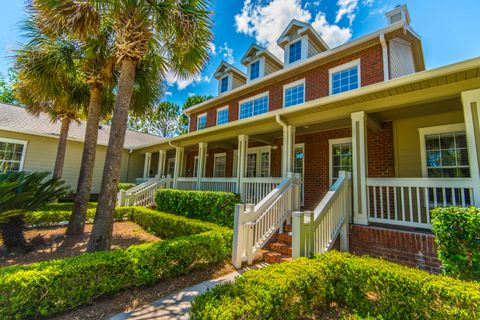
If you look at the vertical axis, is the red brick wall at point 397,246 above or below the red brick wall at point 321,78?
below

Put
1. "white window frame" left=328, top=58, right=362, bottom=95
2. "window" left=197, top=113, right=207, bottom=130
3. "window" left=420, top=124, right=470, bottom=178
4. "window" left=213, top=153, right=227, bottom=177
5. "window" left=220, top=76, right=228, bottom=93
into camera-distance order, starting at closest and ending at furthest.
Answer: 1. "window" left=420, top=124, right=470, bottom=178
2. "white window frame" left=328, top=58, right=362, bottom=95
3. "window" left=213, top=153, right=227, bottom=177
4. "window" left=220, top=76, right=228, bottom=93
5. "window" left=197, top=113, right=207, bottom=130

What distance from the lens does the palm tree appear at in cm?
489

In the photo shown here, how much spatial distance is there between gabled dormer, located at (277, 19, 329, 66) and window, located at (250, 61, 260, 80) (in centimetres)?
173

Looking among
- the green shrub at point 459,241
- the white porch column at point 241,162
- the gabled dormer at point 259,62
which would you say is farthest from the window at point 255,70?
the green shrub at point 459,241

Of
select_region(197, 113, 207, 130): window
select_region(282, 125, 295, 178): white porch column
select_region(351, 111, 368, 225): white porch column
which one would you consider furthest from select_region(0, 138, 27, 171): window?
select_region(351, 111, 368, 225): white porch column

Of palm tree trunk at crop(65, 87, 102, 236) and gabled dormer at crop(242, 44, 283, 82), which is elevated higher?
gabled dormer at crop(242, 44, 283, 82)

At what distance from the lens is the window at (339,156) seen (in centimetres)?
775

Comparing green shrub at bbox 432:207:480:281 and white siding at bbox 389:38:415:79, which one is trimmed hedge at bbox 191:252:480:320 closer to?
green shrub at bbox 432:207:480:281

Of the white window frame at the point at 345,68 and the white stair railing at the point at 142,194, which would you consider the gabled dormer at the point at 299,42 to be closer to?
the white window frame at the point at 345,68

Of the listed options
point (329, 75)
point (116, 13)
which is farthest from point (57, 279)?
point (329, 75)

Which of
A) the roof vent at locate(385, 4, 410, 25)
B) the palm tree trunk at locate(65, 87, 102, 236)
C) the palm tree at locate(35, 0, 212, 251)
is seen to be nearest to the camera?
the palm tree at locate(35, 0, 212, 251)

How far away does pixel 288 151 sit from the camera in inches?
261

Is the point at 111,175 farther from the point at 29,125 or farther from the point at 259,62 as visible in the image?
the point at 29,125

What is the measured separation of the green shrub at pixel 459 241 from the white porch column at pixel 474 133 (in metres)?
1.05
